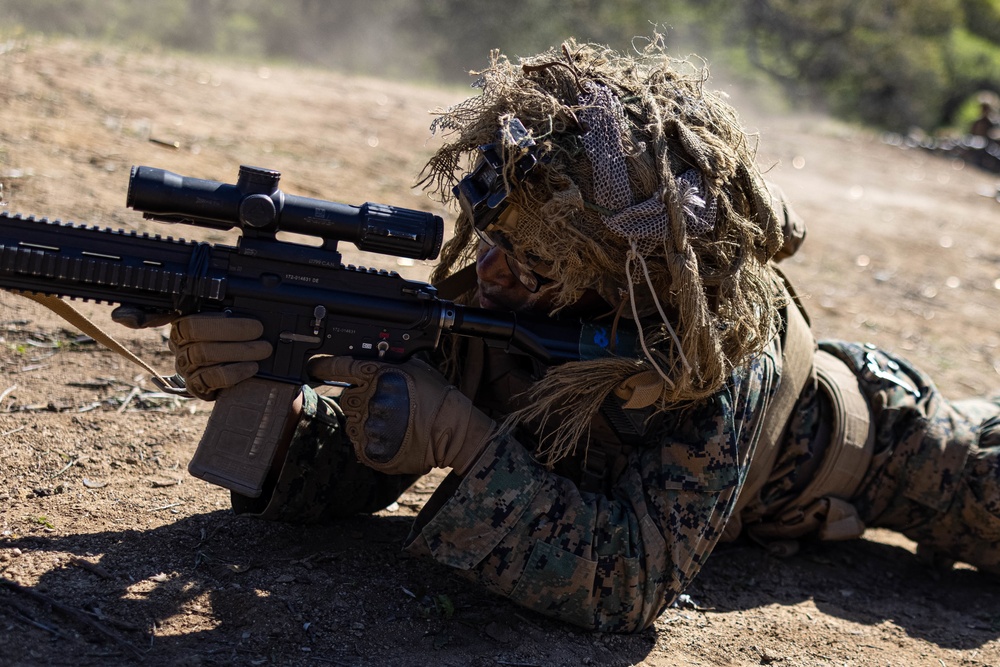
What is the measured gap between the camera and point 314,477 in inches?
122

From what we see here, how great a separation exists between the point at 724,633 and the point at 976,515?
3.91 feet

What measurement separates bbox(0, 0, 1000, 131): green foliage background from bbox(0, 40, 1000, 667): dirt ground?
15.3 metres

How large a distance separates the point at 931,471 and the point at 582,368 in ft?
5.48

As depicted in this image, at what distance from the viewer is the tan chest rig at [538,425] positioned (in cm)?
301

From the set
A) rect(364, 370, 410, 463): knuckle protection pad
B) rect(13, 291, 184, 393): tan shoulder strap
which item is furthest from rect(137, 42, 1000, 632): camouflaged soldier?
rect(13, 291, 184, 393): tan shoulder strap

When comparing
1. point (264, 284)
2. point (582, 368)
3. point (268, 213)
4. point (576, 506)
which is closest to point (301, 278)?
point (264, 284)

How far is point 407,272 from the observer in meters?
5.50

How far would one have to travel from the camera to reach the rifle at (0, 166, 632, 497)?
2461 mm

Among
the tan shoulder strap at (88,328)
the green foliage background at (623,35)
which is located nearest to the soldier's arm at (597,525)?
the tan shoulder strap at (88,328)

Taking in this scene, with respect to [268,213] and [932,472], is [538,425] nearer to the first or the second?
[268,213]

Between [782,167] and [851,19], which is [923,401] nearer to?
[782,167]

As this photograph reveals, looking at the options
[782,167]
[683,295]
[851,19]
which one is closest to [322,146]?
[683,295]

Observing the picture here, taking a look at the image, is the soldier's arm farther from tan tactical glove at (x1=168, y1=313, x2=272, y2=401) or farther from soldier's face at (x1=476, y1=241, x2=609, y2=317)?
tan tactical glove at (x1=168, y1=313, x2=272, y2=401)

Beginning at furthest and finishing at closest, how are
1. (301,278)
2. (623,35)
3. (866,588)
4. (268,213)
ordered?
(623,35) < (866,588) < (301,278) < (268,213)
